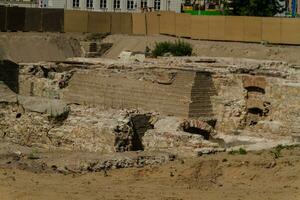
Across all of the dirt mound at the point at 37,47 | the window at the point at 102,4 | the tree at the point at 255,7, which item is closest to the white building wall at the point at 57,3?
the window at the point at 102,4

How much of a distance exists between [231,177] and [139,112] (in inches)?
234

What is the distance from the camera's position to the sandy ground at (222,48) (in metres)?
41.4

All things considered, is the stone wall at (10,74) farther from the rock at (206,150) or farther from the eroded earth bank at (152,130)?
the rock at (206,150)

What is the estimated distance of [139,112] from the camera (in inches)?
859

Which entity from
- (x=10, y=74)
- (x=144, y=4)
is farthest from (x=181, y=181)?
(x=144, y=4)

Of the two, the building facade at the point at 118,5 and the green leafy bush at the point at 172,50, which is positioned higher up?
the building facade at the point at 118,5

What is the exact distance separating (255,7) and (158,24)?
6.90 metres

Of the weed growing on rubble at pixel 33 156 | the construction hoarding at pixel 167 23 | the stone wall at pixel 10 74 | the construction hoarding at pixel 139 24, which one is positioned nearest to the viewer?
the weed growing on rubble at pixel 33 156

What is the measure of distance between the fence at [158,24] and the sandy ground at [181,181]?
28.1 m

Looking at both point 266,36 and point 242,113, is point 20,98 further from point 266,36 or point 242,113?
point 266,36

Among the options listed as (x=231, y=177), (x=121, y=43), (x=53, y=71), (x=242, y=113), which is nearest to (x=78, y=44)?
(x=121, y=43)

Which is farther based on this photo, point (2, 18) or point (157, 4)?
point (157, 4)

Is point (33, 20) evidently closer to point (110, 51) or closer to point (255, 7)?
point (110, 51)

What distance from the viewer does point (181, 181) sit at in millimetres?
16344
